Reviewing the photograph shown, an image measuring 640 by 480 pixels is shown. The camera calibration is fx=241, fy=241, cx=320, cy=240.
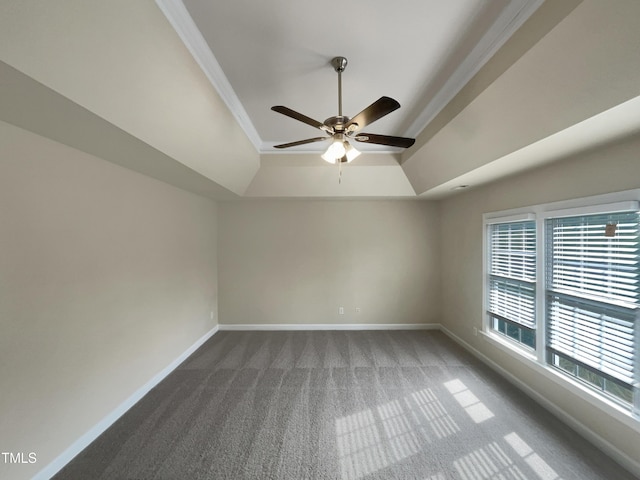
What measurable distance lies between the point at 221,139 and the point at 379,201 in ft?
9.20

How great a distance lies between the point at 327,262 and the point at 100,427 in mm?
3285

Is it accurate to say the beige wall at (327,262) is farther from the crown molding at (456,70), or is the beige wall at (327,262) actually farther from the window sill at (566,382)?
the crown molding at (456,70)

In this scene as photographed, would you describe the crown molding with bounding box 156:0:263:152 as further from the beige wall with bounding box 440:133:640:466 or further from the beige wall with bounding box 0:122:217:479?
the beige wall with bounding box 440:133:640:466

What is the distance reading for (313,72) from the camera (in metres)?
1.97

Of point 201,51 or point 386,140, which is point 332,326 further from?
point 201,51

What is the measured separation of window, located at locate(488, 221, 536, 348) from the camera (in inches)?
101

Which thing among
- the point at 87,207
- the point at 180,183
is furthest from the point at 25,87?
the point at 180,183

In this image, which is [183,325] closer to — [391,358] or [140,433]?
[140,433]

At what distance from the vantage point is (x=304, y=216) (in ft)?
14.3

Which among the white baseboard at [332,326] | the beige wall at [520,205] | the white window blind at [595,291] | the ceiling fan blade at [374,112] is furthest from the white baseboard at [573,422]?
the ceiling fan blade at [374,112]

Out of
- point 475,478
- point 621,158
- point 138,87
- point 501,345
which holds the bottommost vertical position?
point 475,478

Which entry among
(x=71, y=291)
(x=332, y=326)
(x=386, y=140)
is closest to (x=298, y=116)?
(x=386, y=140)

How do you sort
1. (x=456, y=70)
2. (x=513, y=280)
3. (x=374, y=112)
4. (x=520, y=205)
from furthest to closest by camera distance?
(x=513, y=280) < (x=520, y=205) < (x=456, y=70) < (x=374, y=112)

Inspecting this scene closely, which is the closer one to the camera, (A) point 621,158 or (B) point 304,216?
(A) point 621,158
